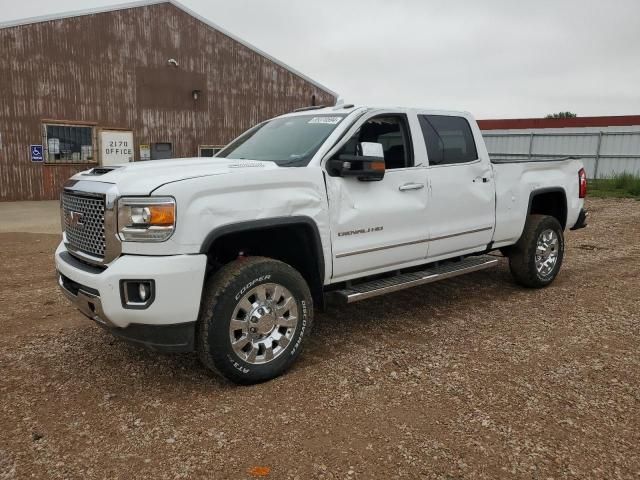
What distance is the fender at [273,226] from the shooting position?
10.8ft

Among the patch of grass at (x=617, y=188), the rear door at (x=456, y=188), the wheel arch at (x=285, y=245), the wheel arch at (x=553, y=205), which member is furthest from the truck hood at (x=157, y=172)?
the patch of grass at (x=617, y=188)

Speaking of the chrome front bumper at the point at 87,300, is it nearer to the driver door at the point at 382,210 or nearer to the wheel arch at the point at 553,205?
the driver door at the point at 382,210

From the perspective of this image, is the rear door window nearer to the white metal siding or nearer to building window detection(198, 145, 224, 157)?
building window detection(198, 145, 224, 157)

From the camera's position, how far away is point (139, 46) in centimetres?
1800

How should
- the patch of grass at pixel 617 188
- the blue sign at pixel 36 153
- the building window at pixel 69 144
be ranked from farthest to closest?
the patch of grass at pixel 617 188
the building window at pixel 69 144
the blue sign at pixel 36 153

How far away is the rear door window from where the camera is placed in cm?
490

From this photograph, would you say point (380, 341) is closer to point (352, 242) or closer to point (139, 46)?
point (352, 242)

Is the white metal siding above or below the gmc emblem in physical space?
Result: above

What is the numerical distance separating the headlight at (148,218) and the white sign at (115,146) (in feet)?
52.0

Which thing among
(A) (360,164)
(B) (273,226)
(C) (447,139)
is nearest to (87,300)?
(B) (273,226)

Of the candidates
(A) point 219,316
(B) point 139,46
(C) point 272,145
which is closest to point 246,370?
(A) point 219,316

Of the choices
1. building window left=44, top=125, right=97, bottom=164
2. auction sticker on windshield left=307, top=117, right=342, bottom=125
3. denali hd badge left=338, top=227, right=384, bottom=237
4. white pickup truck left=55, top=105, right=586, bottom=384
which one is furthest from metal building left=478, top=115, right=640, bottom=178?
denali hd badge left=338, top=227, right=384, bottom=237

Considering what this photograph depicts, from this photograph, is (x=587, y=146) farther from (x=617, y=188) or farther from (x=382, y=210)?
(x=382, y=210)

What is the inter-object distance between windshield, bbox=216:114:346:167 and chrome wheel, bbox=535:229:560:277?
121 inches
